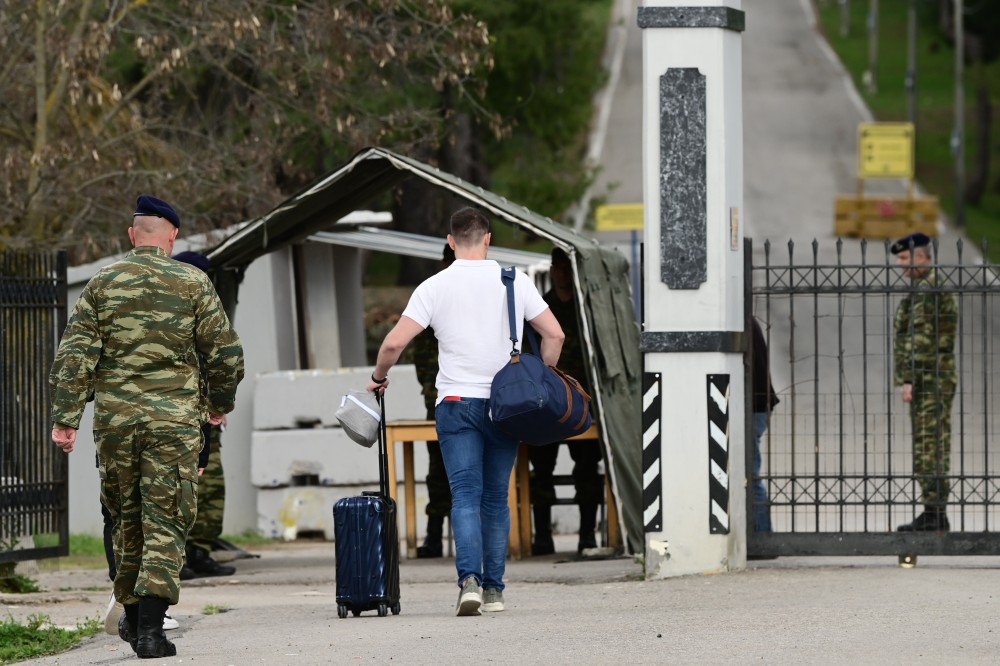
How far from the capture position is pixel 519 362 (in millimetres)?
8602

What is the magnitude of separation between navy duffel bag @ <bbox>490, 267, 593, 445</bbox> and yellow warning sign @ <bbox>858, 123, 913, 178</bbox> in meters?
35.8

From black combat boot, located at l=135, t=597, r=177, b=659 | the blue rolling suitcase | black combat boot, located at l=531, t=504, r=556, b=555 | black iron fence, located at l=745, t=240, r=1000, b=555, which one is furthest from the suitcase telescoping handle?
black combat boot, located at l=531, t=504, r=556, b=555

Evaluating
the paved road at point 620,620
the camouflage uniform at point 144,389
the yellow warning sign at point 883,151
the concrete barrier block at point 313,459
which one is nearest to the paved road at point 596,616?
the paved road at point 620,620

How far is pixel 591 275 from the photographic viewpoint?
12133mm

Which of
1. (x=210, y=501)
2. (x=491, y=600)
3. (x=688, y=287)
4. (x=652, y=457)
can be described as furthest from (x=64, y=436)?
(x=210, y=501)

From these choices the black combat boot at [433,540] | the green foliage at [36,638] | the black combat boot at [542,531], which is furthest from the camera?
the black combat boot at [433,540]

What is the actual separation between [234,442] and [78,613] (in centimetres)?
590

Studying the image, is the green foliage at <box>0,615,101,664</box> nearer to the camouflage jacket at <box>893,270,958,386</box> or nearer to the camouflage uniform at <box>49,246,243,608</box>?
the camouflage uniform at <box>49,246,243,608</box>

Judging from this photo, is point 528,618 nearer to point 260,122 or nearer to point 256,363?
point 256,363

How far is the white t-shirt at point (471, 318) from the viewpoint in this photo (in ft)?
28.7

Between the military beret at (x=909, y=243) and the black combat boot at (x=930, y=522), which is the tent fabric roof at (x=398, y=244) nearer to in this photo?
the military beret at (x=909, y=243)

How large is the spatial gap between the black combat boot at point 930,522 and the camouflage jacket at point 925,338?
2.82ft

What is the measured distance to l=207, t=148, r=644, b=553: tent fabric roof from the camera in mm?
11852

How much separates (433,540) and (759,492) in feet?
8.79
